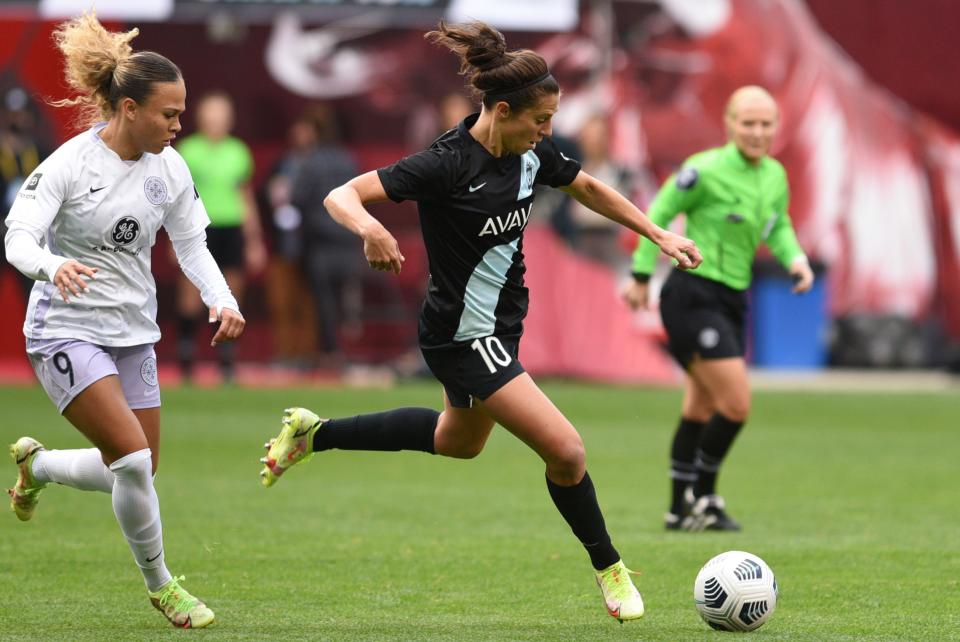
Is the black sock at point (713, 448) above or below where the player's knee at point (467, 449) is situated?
below

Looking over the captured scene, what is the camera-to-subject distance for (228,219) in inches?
687

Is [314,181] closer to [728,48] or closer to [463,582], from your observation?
[728,48]

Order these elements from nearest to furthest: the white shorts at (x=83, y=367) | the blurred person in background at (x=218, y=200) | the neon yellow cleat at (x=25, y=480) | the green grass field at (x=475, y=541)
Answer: the white shorts at (x=83, y=367) < the green grass field at (x=475, y=541) < the neon yellow cleat at (x=25, y=480) < the blurred person in background at (x=218, y=200)

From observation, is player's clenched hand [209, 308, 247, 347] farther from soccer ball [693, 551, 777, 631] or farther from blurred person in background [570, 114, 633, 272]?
blurred person in background [570, 114, 633, 272]

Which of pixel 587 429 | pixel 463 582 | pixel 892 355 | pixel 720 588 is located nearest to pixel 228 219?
pixel 587 429

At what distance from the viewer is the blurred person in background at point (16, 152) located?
17000 millimetres

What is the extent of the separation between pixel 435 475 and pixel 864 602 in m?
5.27

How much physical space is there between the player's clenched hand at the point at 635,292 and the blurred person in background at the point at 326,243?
9061 mm

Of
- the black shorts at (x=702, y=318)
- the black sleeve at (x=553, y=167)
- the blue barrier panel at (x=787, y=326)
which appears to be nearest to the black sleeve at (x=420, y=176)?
the black sleeve at (x=553, y=167)

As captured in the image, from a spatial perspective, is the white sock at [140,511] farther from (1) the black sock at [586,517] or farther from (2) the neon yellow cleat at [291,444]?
(1) the black sock at [586,517]

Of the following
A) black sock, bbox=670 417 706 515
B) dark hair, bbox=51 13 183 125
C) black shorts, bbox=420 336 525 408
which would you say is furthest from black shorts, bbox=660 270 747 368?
dark hair, bbox=51 13 183 125

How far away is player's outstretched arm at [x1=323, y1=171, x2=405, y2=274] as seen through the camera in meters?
5.45

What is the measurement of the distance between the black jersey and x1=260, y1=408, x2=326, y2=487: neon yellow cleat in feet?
3.04

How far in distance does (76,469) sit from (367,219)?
1.62 m
